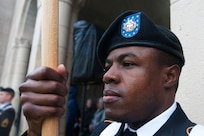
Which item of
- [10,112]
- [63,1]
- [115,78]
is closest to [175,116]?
[115,78]

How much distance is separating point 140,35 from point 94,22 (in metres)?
4.80

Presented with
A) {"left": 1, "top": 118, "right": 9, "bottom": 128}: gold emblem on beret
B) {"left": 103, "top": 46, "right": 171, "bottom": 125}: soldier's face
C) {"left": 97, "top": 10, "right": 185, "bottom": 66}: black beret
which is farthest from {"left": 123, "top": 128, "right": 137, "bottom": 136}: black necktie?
{"left": 1, "top": 118, "right": 9, "bottom": 128}: gold emblem on beret

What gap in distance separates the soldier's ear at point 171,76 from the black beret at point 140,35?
6 cm

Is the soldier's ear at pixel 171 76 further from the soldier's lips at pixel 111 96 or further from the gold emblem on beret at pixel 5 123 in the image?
the gold emblem on beret at pixel 5 123

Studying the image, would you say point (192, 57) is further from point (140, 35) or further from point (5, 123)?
point (5, 123)

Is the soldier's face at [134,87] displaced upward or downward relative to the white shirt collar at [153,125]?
upward

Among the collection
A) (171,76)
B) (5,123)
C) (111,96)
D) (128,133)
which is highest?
(171,76)

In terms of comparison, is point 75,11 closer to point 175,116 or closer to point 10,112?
point 10,112

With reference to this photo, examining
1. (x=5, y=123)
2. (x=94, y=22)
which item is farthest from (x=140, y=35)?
(x=94, y=22)

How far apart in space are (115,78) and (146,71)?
5.8 inches

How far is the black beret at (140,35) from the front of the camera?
1.12 m

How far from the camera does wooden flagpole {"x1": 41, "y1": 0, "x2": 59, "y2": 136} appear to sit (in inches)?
33.2

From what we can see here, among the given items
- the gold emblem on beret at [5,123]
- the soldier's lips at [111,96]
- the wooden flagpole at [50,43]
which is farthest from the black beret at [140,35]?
the gold emblem on beret at [5,123]

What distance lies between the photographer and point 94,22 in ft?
19.1
